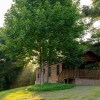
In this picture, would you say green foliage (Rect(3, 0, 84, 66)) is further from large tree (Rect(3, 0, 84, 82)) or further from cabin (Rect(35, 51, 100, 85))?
cabin (Rect(35, 51, 100, 85))

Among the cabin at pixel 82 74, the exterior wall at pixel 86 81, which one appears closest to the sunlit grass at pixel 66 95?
the exterior wall at pixel 86 81

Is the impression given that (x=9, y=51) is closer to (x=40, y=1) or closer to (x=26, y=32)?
(x=26, y=32)

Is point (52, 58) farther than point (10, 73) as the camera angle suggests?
No

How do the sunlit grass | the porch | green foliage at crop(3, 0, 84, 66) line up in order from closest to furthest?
the sunlit grass
green foliage at crop(3, 0, 84, 66)
the porch

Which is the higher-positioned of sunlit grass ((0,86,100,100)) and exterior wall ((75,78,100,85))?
exterior wall ((75,78,100,85))

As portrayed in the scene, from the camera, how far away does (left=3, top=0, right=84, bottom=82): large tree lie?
112 feet

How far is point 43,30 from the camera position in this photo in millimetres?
34188

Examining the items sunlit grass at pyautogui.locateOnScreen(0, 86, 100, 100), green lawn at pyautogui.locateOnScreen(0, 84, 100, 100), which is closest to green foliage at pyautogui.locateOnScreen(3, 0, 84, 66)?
green lawn at pyautogui.locateOnScreen(0, 84, 100, 100)

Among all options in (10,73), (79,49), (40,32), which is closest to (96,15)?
(79,49)

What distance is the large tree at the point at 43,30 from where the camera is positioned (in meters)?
34.1

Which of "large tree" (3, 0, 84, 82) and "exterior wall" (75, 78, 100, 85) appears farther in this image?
"exterior wall" (75, 78, 100, 85)

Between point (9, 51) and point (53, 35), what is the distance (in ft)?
18.5

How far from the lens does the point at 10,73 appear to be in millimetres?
70938

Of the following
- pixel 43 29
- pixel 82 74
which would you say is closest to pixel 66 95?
pixel 43 29
